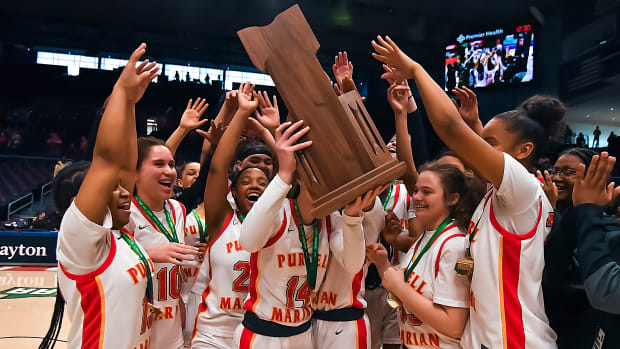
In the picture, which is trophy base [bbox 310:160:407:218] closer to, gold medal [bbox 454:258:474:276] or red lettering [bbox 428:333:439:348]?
gold medal [bbox 454:258:474:276]

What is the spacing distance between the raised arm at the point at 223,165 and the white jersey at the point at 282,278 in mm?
403

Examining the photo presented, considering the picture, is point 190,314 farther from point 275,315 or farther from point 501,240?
point 501,240

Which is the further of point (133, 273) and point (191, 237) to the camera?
point (191, 237)

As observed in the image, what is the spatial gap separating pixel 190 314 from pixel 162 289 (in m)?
0.56

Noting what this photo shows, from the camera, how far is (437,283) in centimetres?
187

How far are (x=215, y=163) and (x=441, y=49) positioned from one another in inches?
472

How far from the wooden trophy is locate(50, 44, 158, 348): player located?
1.68ft

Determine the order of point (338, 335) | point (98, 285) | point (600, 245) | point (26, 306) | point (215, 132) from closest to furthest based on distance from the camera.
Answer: point (600, 245), point (98, 285), point (338, 335), point (215, 132), point (26, 306)

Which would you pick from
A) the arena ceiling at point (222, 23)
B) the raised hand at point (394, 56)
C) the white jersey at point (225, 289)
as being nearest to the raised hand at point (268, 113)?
the white jersey at point (225, 289)

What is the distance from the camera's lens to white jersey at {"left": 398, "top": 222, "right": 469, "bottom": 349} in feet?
6.01

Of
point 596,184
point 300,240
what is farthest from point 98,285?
point 596,184

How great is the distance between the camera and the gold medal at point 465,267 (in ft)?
5.63

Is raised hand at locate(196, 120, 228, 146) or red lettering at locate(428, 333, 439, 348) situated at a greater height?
raised hand at locate(196, 120, 228, 146)

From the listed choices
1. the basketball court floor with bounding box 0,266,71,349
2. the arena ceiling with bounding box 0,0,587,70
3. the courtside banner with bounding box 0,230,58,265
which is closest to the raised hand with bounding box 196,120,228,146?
the basketball court floor with bounding box 0,266,71,349
